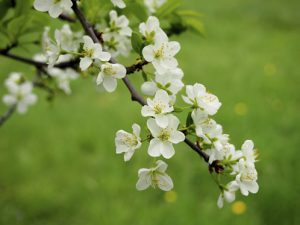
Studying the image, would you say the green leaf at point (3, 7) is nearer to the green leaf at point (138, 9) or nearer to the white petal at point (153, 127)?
the green leaf at point (138, 9)

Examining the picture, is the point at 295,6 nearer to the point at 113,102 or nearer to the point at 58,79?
the point at 113,102

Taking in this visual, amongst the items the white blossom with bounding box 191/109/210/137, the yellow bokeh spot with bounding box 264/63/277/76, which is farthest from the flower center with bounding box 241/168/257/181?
the yellow bokeh spot with bounding box 264/63/277/76

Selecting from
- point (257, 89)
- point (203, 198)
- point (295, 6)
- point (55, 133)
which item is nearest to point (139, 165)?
Answer: point (203, 198)

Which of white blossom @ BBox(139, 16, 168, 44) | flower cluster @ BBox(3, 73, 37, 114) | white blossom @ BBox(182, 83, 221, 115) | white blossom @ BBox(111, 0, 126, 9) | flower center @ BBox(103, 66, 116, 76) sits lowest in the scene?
flower cluster @ BBox(3, 73, 37, 114)

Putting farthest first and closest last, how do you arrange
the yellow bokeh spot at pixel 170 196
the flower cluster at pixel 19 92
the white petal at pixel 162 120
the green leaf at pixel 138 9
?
1. the yellow bokeh spot at pixel 170 196
2. the flower cluster at pixel 19 92
3. the green leaf at pixel 138 9
4. the white petal at pixel 162 120

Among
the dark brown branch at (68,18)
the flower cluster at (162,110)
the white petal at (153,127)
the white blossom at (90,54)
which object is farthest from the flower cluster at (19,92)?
the white petal at (153,127)

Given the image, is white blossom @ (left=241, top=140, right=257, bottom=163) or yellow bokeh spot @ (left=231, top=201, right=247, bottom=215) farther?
yellow bokeh spot @ (left=231, top=201, right=247, bottom=215)

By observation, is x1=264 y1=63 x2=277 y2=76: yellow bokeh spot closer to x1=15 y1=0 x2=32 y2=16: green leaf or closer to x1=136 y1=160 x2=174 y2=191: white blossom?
x1=15 y1=0 x2=32 y2=16: green leaf
